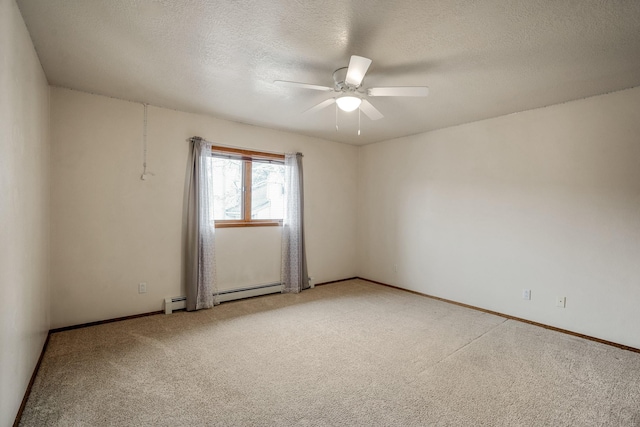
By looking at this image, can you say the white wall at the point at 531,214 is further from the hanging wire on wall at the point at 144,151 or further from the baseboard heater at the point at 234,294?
the hanging wire on wall at the point at 144,151

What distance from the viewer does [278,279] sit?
4730 mm

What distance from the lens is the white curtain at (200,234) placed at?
3.79 metres

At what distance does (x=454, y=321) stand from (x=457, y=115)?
244 cm

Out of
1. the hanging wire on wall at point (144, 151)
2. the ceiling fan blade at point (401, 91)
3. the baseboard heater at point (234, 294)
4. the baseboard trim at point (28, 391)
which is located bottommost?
the baseboard trim at point (28, 391)

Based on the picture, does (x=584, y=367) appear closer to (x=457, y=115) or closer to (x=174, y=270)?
(x=457, y=115)

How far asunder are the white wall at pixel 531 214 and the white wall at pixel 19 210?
170 inches

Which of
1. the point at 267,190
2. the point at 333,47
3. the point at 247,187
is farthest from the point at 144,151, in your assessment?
the point at 333,47

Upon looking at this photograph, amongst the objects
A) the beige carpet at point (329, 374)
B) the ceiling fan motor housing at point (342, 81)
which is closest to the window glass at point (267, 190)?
the beige carpet at point (329, 374)

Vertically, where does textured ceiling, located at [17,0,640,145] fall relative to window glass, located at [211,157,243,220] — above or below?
above

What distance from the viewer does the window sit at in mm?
4211

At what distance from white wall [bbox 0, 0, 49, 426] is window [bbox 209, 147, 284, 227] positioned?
183 cm

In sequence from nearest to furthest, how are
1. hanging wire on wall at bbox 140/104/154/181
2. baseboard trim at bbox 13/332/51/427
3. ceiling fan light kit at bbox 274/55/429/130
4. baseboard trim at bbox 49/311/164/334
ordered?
1. baseboard trim at bbox 13/332/51/427
2. ceiling fan light kit at bbox 274/55/429/130
3. baseboard trim at bbox 49/311/164/334
4. hanging wire on wall at bbox 140/104/154/181

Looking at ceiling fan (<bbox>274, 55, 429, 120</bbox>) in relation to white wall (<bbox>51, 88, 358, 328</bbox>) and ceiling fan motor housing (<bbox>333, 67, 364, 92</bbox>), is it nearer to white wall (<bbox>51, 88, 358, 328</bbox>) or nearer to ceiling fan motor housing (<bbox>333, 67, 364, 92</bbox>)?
ceiling fan motor housing (<bbox>333, 67, 364, 92</bbox>)

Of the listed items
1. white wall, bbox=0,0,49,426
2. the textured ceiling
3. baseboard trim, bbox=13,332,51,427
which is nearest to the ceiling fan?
the textured ceiling
